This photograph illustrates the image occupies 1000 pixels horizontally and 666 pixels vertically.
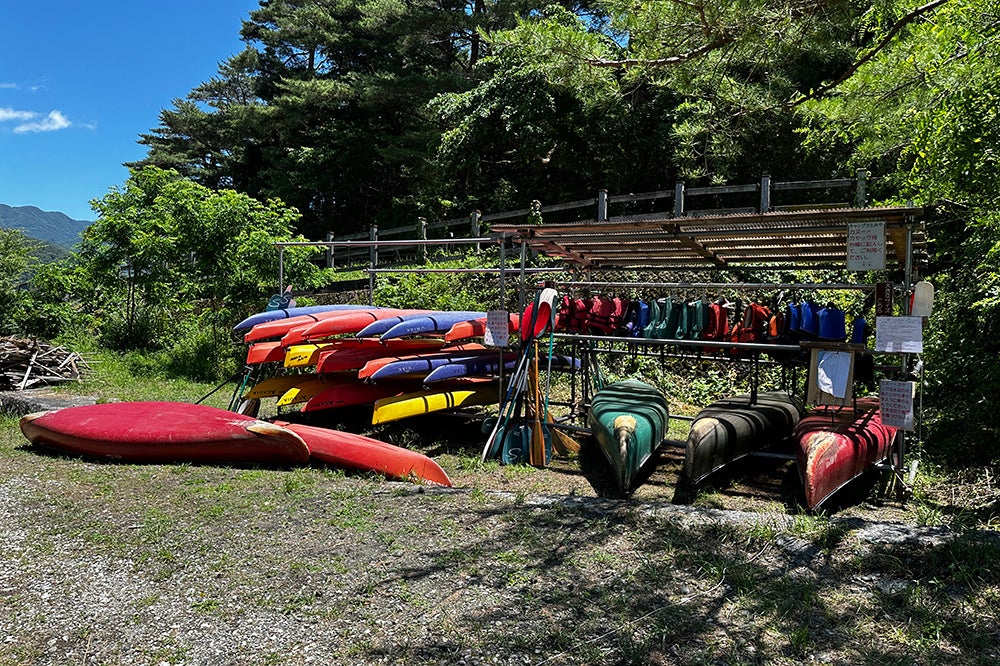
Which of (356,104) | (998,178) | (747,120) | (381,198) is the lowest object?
(998,178)

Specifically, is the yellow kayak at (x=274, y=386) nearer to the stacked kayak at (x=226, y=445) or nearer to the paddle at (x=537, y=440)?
the stacked kayak at (x=226, y=445)

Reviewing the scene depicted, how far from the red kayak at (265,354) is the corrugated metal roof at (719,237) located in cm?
289

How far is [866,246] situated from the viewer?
5250mm

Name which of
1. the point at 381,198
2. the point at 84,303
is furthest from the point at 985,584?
the point at 381,198

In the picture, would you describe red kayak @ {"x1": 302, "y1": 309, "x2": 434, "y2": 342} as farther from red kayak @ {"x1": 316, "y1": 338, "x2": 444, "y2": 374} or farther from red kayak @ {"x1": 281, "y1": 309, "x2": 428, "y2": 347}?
red kayak @ {"x1": 316, "y1": 338, "x2": 444, "y2": 374}

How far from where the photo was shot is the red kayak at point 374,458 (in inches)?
229

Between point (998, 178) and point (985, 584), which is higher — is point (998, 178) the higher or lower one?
the higher one

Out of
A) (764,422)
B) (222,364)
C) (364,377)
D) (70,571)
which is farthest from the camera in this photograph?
(222,364)

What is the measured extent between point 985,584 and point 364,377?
5.31 m

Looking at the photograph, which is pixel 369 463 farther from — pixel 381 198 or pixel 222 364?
pixel 381 198

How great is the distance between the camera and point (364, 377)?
7.22 m

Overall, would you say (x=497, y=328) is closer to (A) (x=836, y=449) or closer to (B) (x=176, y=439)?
(B) (x=176, y=439)

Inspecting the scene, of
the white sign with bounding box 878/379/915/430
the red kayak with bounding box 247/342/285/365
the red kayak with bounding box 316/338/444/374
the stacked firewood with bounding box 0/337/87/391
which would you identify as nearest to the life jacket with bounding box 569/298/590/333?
the red kayak with bounding box 316/338/444/374

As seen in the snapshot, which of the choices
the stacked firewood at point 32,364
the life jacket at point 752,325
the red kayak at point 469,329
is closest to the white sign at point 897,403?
the life jacket at point 752,325
